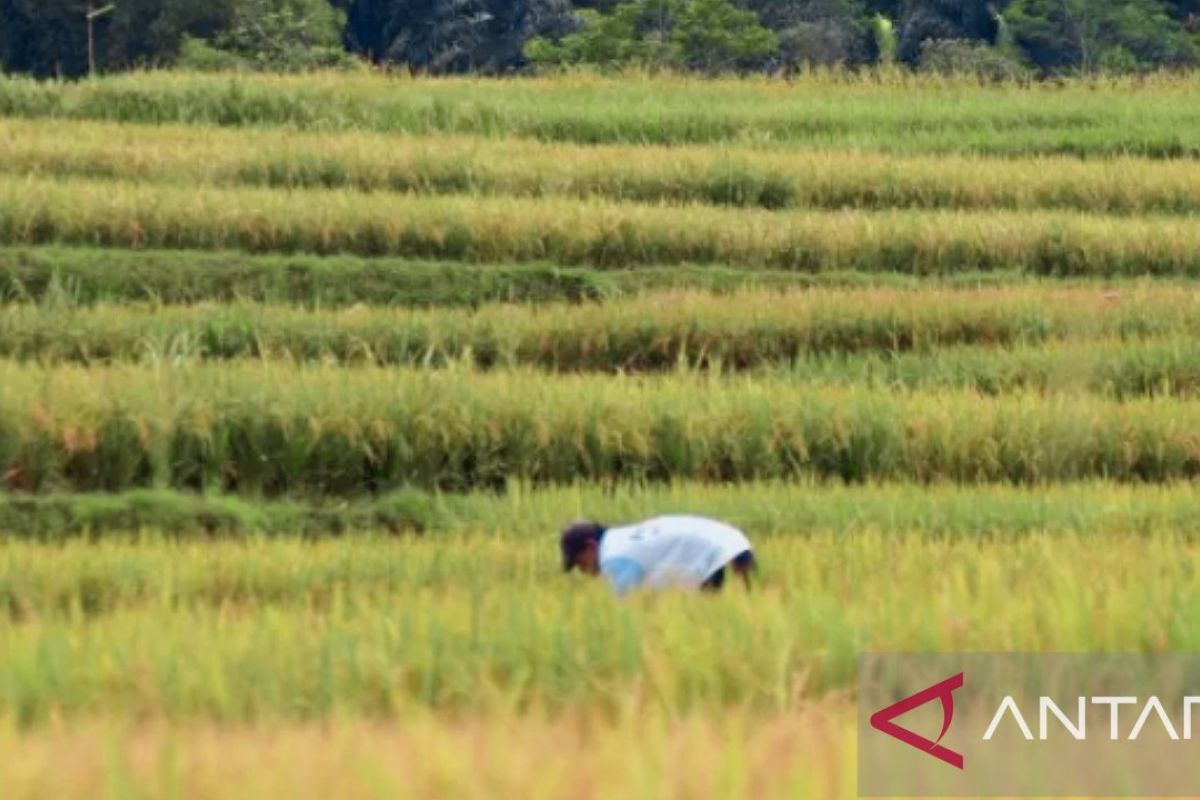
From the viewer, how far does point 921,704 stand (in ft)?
12.0

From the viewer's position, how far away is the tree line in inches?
1235

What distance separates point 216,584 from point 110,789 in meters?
3.55

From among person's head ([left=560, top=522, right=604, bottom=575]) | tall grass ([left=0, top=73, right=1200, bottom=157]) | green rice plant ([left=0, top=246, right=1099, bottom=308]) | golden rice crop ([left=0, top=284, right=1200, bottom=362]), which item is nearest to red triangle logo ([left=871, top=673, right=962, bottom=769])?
person's head ([left=560, top=522, right=604, bottom=575])

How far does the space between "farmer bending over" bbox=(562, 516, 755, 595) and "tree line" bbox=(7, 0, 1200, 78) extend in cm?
2361

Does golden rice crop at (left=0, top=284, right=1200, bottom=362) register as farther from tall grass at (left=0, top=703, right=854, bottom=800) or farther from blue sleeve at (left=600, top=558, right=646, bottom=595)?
tall grass at (left=0, top=703, right=854, bottom=800)

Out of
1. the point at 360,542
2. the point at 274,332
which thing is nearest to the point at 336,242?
the point at 274,332

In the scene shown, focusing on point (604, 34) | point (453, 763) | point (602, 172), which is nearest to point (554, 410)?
point (453, 763)

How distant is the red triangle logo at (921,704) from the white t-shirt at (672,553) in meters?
1.93

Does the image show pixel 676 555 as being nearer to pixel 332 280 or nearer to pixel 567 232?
pixel 332 280

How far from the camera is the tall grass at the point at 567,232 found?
44.8 feet

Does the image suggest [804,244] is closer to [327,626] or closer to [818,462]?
[818,462]

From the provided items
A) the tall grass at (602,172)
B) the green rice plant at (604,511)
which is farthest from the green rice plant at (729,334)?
the tall grass at (602,172)

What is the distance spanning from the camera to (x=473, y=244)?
45.1ft

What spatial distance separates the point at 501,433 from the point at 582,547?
287 centimetres
